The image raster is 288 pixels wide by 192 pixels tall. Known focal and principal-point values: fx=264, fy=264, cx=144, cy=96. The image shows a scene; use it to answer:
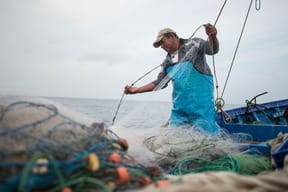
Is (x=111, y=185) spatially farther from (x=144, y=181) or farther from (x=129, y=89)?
(x=129, y=89)

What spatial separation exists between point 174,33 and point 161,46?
1.20ft

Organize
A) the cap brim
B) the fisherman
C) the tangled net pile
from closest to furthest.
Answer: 1. the tangled net pile
2. the fisherman
3. the cap brim

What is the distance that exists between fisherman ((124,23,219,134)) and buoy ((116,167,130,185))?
2980 mm

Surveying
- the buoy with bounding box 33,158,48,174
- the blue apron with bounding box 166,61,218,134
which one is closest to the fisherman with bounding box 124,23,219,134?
the blue apron with bounding box 166,61,218,134

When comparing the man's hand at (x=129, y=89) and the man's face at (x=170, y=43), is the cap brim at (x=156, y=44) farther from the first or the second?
the man's hand at (x=129, y=89)

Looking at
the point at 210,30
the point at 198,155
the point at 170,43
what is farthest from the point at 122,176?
the point at 170,43

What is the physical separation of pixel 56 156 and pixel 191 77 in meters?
3.55

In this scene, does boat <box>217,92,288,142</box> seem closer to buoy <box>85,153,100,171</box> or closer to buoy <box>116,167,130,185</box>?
buoy <box>116,167,130,185</box>

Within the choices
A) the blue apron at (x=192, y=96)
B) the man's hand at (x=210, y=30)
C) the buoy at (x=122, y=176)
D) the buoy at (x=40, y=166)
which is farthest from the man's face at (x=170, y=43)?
the buoy at (x=40, y=166)

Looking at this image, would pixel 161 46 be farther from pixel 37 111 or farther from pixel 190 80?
pixel 37 111

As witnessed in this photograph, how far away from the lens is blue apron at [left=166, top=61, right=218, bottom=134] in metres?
4.67

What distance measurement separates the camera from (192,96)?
4.74m

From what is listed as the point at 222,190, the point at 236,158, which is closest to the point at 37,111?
the point at 222,190

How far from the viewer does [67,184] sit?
1.49m
